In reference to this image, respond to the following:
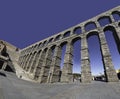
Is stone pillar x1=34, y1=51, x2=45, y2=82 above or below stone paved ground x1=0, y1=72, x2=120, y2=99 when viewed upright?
above

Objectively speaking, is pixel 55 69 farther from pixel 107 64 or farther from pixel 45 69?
pixel 107 64

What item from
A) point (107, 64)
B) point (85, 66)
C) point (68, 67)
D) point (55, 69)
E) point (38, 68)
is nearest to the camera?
point (107, 64)

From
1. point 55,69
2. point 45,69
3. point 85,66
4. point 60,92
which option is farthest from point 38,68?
point 60,92

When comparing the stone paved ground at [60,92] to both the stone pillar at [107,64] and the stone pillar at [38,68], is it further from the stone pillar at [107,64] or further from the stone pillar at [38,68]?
the stone pillar at [38,68]

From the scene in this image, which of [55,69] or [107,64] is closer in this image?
[107,64]

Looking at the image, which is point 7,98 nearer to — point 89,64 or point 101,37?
point 89,64

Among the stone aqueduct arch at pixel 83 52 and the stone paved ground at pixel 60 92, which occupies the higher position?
the stone aqueduct arch at pixel 83 52

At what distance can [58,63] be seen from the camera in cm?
2084

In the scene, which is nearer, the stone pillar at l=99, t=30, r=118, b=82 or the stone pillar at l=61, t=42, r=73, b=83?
the stone pillar at l=99, t=30, r=118, b=82

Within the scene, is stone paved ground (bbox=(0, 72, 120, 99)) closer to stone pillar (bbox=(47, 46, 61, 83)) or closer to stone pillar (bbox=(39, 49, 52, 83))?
stone pillar (bbox=(47, 46, 61, 83))

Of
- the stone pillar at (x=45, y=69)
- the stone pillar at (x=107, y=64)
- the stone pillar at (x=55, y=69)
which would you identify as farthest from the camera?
the stone pillar at (x=45, y=69)

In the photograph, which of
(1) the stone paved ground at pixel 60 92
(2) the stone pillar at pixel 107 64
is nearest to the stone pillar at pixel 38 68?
(1) the stone paved ground at pixel 60 92

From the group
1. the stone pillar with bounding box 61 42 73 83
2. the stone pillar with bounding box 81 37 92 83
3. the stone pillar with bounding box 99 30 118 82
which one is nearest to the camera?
the stone pillar with bounding box 99 30 118 82

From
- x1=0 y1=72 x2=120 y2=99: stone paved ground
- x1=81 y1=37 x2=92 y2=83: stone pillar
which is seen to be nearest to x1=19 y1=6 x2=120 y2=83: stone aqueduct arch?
x1=81 y1=37 x2=92 y2=83: stone pillar
